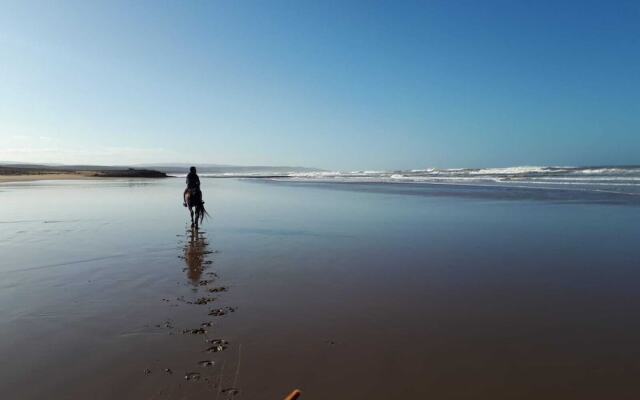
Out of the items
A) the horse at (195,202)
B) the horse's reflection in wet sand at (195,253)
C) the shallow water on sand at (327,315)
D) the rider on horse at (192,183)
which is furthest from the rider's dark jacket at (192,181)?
the shallow water on sand at (327,315)

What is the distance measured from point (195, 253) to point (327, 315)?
4693mm

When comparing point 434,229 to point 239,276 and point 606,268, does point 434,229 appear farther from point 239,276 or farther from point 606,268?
point 239,276

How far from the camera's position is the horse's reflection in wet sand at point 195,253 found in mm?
7235

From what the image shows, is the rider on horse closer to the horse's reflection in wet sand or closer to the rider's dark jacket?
the rider's dark jacket

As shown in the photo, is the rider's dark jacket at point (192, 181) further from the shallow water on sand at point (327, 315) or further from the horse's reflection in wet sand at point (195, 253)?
the shallow water on sand at point (327, 315)

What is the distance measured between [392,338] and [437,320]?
757 millimetres

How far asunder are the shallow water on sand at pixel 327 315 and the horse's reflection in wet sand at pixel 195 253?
0.06 metres

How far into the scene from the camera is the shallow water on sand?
11.9 ft

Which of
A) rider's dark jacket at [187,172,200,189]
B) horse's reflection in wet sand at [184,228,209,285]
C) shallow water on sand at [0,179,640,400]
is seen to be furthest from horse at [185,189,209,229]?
shallow water on sand at [0,179,640,400]

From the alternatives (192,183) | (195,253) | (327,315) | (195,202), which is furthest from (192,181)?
(327,315)

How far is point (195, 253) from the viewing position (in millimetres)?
9008

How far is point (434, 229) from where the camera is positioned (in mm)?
11570

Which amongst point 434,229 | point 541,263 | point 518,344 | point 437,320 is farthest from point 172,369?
point 434,229

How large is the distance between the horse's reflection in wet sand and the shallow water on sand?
0.06 metres
